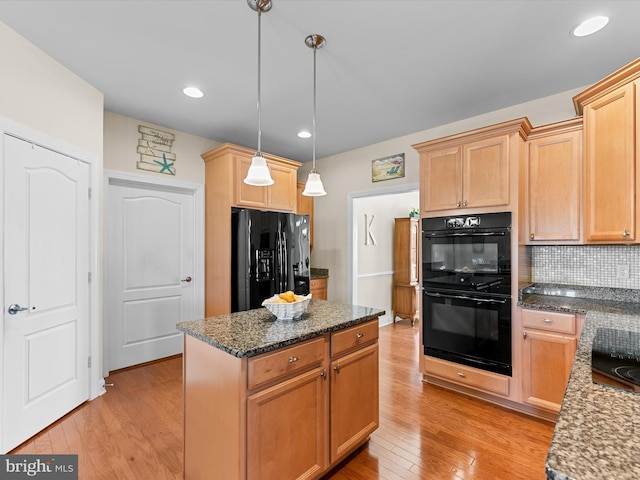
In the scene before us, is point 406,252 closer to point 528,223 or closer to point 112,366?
point 528,223

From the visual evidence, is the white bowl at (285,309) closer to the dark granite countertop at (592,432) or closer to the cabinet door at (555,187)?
the dark granite countertop at (592,432)

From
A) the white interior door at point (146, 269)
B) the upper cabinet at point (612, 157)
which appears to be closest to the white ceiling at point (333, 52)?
the upper cabinet at point (612, 157)

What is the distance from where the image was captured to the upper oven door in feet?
8.45

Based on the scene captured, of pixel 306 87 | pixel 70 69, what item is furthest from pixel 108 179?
pixel 306 87

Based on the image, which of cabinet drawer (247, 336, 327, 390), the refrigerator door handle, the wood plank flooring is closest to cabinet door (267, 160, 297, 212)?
the refrigerator door handle

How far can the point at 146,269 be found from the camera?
351 centimetres

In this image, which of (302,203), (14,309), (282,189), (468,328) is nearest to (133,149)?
(282,189)

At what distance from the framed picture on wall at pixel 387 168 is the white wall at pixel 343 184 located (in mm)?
52

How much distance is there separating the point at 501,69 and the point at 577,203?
1.20 m

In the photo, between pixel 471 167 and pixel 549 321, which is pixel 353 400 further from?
pixel 471 167

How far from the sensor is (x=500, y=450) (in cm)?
207

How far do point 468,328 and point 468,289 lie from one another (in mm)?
336

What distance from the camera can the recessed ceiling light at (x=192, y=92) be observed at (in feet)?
8.97

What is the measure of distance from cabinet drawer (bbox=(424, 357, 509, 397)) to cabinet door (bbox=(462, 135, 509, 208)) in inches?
55.7
